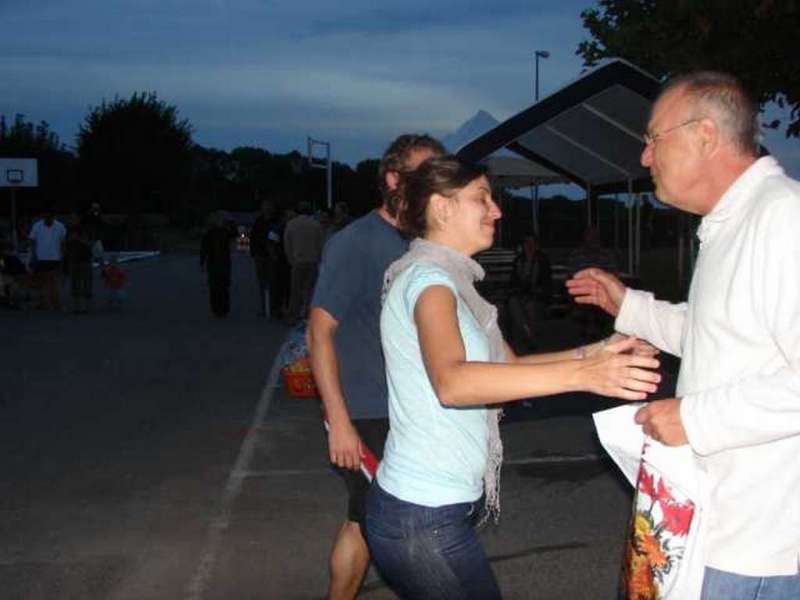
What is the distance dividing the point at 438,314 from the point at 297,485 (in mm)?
4895

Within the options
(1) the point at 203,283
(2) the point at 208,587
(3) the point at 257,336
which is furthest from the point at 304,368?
(1) the point at 203,283

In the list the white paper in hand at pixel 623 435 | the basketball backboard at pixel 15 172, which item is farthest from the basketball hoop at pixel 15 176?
the white paper in hand at pixel 623 435

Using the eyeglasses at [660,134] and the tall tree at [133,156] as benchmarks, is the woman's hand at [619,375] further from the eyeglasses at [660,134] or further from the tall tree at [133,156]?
the tall tree at [133,156]

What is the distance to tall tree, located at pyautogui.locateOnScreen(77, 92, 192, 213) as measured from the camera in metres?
66.8

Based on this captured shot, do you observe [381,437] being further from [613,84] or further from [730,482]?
[613,84]

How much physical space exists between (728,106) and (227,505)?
16.4ft

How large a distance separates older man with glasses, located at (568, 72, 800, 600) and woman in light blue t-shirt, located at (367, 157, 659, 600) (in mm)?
349

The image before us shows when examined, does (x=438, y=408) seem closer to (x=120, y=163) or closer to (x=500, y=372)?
(x=500, y=372)

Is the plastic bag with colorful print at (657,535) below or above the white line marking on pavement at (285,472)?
above

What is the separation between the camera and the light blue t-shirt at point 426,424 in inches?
112

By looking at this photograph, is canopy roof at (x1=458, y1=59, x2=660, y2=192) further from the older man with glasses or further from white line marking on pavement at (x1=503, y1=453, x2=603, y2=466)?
the older man with glasses

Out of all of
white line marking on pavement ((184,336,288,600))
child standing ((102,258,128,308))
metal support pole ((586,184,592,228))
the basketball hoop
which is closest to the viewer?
white line marking on pavement ((184,336,288,600))

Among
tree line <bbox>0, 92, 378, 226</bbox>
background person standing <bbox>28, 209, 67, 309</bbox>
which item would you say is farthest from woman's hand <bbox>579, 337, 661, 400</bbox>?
tree line <bbox>0, 92, 378, 226</bbox>

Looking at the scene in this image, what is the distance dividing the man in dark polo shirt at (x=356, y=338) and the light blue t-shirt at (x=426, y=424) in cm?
109
